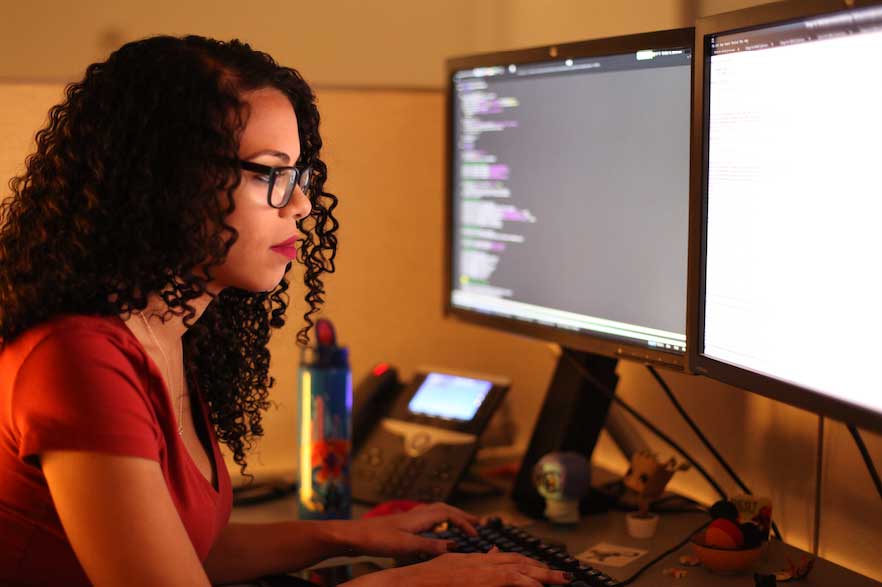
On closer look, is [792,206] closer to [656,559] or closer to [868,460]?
[868,460]

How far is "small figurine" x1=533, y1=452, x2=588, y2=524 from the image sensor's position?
1310 millimetres

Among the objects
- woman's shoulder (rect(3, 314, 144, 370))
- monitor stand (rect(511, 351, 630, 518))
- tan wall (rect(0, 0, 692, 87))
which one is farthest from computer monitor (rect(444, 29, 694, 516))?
woman's shoulder (rect(3, 314, 144, 370))

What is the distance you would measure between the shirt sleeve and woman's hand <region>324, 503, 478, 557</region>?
33 centimetres

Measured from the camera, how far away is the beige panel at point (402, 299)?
146 cm

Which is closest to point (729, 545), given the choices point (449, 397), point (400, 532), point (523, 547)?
point (523, 547)

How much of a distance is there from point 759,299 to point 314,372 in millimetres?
623

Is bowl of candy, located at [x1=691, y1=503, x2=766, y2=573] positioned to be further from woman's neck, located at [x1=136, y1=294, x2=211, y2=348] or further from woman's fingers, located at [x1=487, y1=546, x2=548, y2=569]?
woman's neck, located at [x1=136, y1=294, x2=211, y2=348]

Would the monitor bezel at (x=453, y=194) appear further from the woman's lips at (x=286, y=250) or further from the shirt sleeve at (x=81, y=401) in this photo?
the shirt sleeve at (x=81, y=401)

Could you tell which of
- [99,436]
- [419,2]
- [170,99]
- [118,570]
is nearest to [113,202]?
[170,99]

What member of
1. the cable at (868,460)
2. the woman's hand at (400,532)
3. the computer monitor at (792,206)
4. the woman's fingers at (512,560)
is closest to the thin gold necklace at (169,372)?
the woman's hand at (400,532)

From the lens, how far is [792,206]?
38.6 inches

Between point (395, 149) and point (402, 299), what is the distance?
0.83 feet

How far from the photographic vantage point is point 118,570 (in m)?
0.88

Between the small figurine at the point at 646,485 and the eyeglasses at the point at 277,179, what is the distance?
1.86ft
